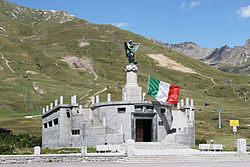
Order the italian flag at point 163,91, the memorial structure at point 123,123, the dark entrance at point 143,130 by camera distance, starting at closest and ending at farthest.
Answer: the memorial structure at point 123,123 < the dark entrance at point 143,130 < the italian flag at point 163,91

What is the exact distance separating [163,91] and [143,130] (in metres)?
5.66

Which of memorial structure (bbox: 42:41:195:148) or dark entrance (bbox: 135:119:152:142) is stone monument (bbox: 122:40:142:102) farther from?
dark entrance (bbox: 135:119:152:142)

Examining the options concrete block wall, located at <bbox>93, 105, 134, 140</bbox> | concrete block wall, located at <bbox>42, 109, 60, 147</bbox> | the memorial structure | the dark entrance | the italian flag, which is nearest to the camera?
the memorial structure

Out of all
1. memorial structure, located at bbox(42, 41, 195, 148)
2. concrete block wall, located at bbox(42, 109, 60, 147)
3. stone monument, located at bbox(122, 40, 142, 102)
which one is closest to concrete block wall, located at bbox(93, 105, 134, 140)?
memorial structure, located at bbox(42, 41, 195, 148)

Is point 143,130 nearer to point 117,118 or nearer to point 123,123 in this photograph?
point 123,123

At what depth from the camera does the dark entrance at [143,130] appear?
54.1 metres

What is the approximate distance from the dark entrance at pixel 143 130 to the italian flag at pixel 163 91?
138 inches

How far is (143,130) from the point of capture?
5456cm

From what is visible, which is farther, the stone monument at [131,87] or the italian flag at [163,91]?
the italian flag at [163,91]

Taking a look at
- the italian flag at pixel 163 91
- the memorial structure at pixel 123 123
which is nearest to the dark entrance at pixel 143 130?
the memorial structure at pixel 123 123

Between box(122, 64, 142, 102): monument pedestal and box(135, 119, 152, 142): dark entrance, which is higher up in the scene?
box(122, 64, 142, 102): monument pedestal

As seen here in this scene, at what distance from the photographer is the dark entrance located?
2130 inches

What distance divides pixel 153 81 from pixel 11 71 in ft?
448

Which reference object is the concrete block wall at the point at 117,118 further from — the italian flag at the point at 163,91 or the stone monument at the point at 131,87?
the italian flag at the point at 163,91
